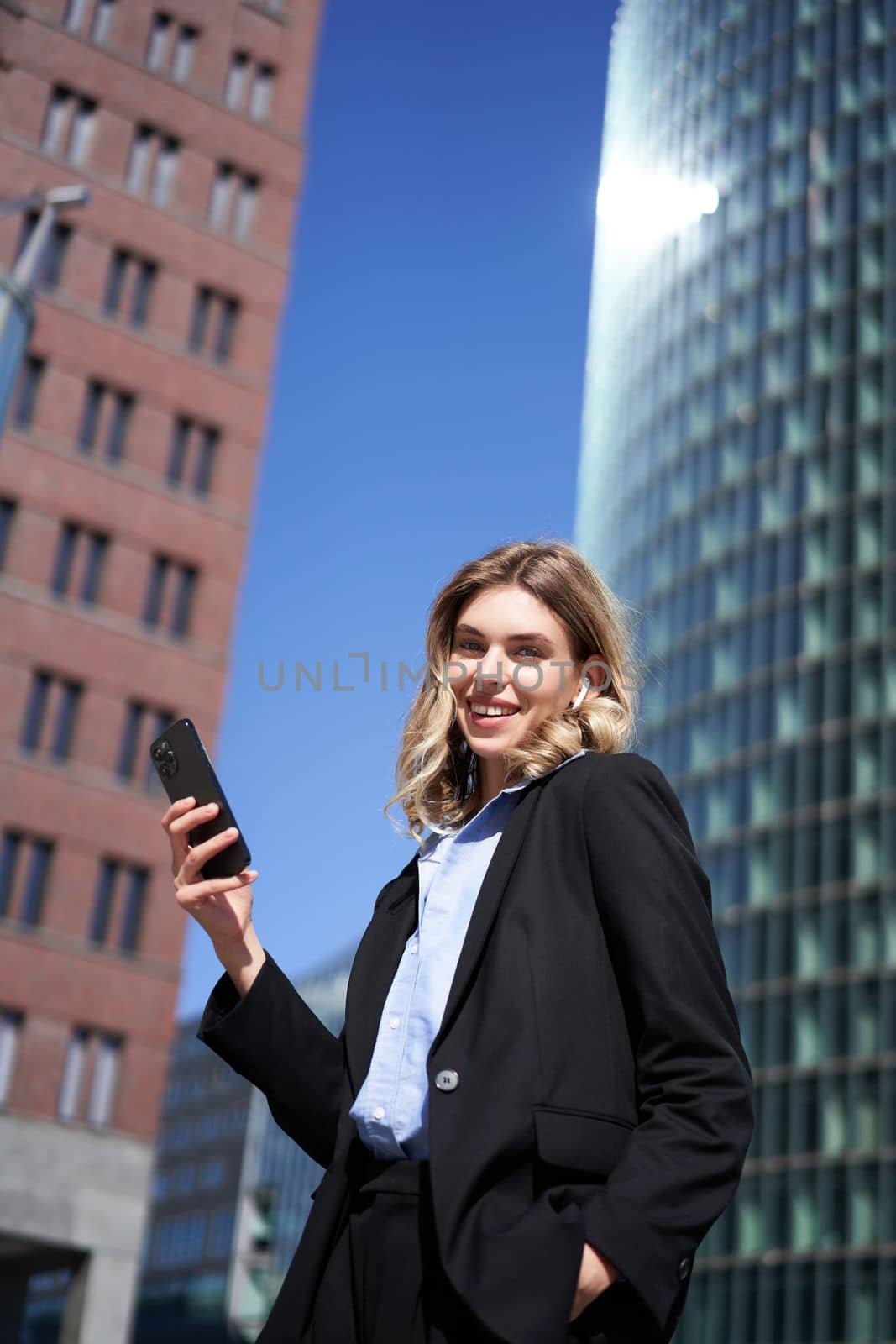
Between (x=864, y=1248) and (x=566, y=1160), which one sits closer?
(x=566, y=1160)

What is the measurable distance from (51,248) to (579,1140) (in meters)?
31.6

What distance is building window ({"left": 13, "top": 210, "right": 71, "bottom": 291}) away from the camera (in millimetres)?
31156

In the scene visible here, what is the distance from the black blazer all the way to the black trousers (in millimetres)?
27

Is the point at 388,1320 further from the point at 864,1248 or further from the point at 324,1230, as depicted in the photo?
the point at 864,1248

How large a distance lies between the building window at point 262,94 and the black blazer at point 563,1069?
34.3 m

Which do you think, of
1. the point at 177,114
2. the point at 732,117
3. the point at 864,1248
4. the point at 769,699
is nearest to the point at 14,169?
the point at 177,114

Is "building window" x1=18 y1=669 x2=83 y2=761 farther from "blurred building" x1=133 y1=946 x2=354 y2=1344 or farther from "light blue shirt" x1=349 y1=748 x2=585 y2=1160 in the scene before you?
"blurred building" x1=133 y1=946 x2=354 y2=1344

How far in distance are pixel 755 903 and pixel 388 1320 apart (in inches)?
1826

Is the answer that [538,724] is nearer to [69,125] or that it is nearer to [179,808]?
[179,808]

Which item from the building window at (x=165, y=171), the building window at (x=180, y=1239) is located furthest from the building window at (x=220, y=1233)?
the building window at (x=165, y=171)

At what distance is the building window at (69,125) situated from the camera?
3172cm

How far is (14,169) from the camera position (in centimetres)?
3095

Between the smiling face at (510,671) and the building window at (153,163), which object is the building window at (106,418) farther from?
the smiling face at (510,671)

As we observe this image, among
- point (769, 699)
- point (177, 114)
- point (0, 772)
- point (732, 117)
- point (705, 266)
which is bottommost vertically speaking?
point (0, 772)
